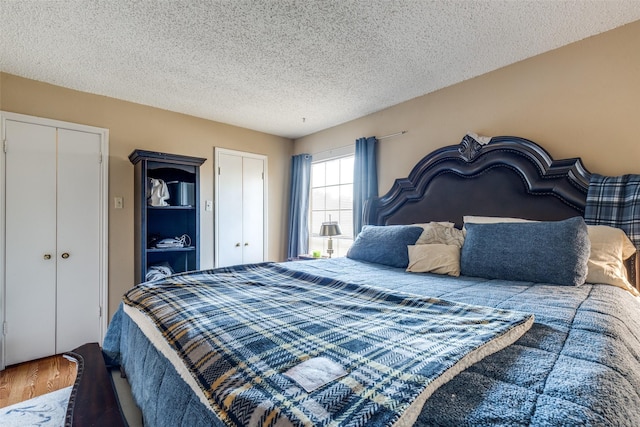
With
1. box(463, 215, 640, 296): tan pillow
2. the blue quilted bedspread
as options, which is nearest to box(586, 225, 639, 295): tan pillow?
box(463, 215, 640, 296): tan pillow

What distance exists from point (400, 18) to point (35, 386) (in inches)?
142

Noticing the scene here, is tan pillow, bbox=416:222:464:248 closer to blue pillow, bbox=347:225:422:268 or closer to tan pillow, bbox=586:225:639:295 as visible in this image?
blue pillow, bbox=347:225:422:268

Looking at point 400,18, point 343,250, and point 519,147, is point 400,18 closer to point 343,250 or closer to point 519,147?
point 519,147

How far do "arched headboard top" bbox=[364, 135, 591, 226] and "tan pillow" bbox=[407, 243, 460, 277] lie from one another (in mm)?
551

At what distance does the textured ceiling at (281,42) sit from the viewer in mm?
1773

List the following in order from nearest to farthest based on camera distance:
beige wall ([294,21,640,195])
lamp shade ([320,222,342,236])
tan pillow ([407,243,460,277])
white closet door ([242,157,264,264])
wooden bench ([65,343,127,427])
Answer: wooden bench ([65,343,127,427]) < beige wall ([294,21,640,195]) < tan pillow ([407,243,460,277]) < lamp shade ([320,222,342,236]) < white closet door ([242,157,264,264])

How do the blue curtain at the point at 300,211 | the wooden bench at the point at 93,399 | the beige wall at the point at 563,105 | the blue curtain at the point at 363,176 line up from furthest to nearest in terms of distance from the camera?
the blue curtain at the point at 300,211, the blue curtain at the point at 363,176, the beige wall at the point at 563,105, the wooden bench at the point at 93,399

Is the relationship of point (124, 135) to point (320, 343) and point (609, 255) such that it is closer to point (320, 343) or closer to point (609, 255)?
point (320, 343)

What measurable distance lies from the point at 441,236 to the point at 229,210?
262 centimetres

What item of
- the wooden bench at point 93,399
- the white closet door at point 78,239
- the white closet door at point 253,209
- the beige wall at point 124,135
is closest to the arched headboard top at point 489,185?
the white closet door at point 253,209

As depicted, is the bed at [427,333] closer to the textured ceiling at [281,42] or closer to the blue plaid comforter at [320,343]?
the blue plaid comforter at [320,343]

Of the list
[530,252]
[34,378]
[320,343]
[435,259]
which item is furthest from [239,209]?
[320,343]

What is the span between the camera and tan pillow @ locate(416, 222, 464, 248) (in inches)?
89.0

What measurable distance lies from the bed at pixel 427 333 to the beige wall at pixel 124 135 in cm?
158
